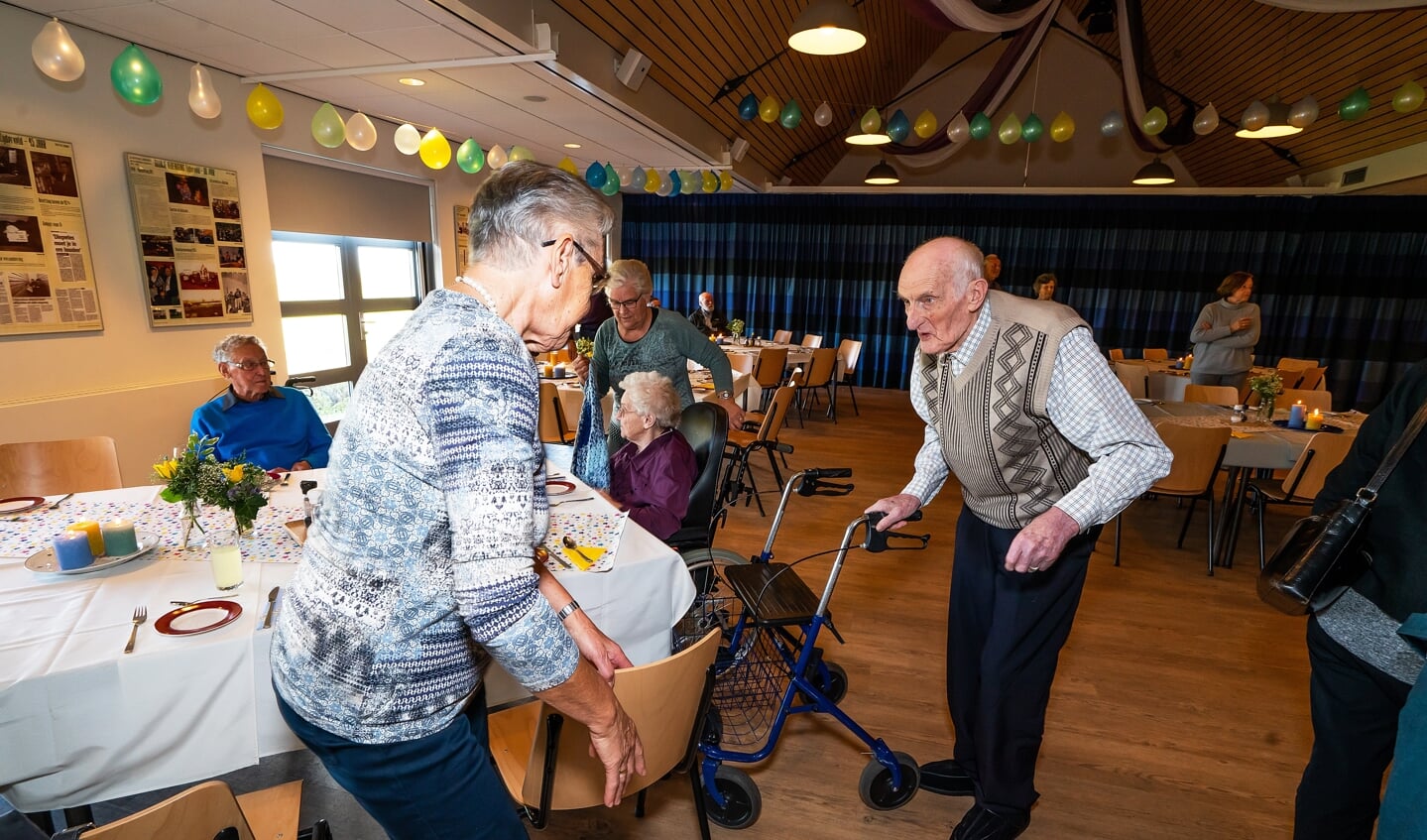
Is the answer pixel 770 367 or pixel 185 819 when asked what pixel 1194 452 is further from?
pixel 185 819

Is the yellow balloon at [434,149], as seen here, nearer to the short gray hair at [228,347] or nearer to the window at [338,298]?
the window at [338,298]

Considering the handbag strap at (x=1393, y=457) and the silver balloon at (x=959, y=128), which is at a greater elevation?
the silver balloon at (x=959, y=128)

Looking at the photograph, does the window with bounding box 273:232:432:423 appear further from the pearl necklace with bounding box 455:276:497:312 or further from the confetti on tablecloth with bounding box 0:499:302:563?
the pearl necklace with bounding box 455:276:497:312

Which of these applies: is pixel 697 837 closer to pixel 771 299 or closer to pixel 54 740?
pixel 54 740

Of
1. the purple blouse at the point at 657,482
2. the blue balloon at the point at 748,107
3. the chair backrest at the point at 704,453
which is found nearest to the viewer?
the purple blouse at the point at 657,482

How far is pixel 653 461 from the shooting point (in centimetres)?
250

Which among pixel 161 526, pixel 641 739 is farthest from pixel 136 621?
pixel 641 739

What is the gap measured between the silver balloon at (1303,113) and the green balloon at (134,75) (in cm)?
752

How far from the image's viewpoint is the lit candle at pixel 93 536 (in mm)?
1723

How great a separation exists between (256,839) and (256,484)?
0.87 metres

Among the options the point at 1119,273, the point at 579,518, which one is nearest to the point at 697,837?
the point at 579,518

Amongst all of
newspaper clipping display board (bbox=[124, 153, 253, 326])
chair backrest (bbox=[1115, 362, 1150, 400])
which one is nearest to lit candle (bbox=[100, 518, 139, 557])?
newspaper clipping display board (bbox=[124, 153, 253, 326])

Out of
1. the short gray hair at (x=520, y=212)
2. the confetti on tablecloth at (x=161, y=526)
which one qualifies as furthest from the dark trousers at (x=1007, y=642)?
the confetti on tablecloth at (x=161, y=526)

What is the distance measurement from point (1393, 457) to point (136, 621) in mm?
2561
